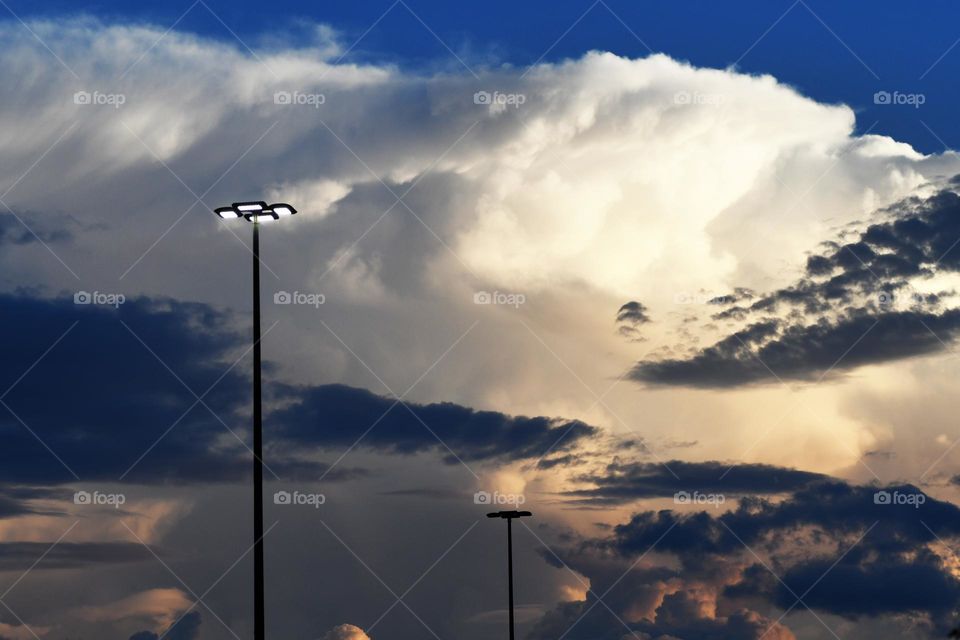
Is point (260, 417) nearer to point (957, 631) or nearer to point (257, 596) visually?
point (257, 596)

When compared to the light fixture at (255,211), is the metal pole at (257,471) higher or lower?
lower

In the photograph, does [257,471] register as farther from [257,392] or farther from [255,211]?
[255,211]

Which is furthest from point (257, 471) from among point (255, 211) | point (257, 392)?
point (255, 211)

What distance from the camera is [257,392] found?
27.3 metres

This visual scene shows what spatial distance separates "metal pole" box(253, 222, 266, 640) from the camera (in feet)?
83.4

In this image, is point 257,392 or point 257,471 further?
point 257,392

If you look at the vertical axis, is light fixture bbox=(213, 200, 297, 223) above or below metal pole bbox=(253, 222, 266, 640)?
above

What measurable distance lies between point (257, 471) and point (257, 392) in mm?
1885

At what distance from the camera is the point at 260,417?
26.9 meters

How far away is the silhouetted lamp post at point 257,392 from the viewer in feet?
83.5

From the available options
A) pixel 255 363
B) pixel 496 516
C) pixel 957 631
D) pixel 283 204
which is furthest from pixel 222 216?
pixel 496 516

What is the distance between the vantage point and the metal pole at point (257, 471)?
25.4 m

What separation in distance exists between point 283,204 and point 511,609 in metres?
24.2

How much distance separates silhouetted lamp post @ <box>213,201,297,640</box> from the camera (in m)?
25.5
